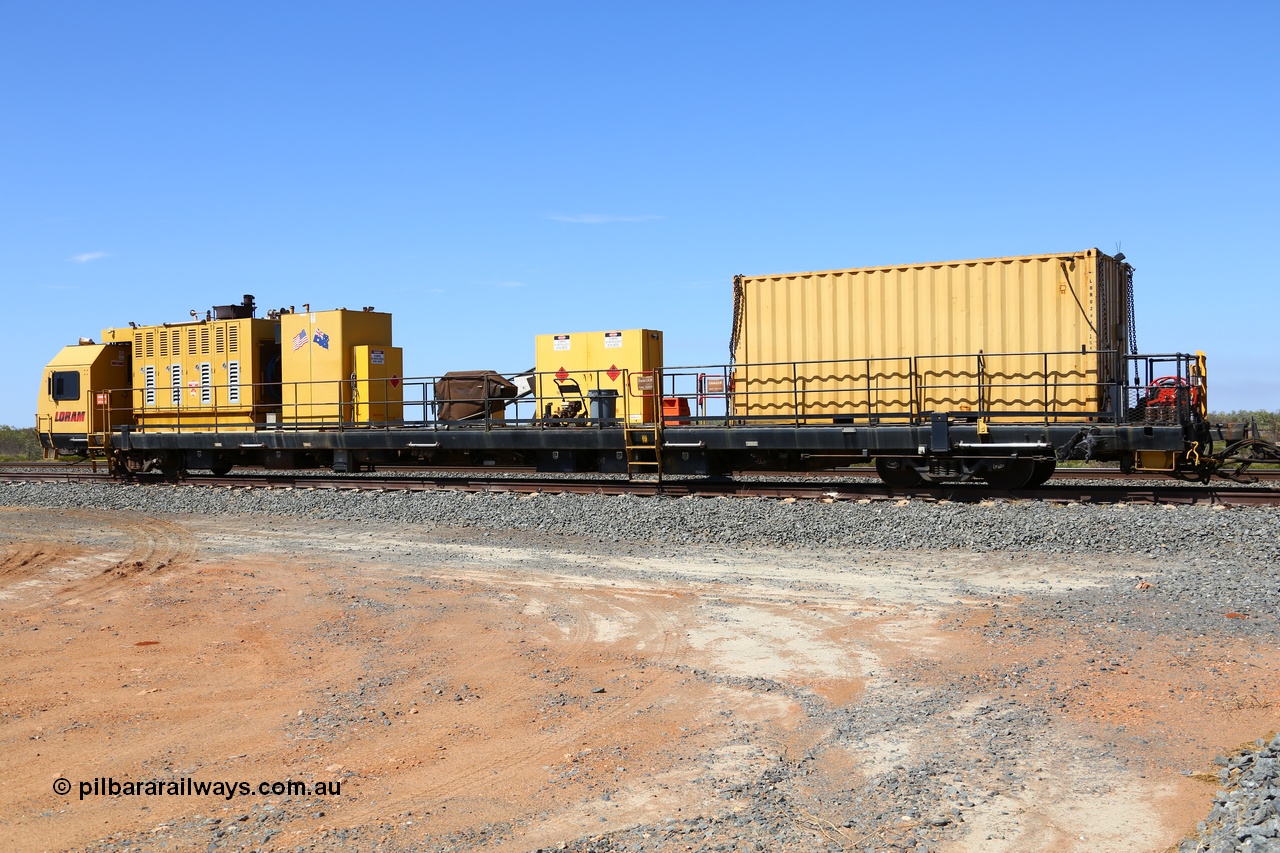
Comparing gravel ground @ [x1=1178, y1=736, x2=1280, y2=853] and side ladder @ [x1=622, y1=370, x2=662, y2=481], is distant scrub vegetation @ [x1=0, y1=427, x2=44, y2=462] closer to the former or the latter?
side ladder @ [x1=622, y1=370, x2=662, y2=481]

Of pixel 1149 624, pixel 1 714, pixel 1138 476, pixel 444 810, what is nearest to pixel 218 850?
pixel 444 810

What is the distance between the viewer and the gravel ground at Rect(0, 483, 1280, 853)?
15.1 ft

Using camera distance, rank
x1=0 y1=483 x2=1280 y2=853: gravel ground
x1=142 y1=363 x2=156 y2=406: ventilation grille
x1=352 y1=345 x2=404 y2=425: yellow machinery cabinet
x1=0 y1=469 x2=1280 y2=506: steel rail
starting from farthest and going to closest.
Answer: x1=142 y1=363 x2=156 y2=406: ventilation grille, x1=352 y1=345 x2=404 y2=425: yellow machinery cabinet, x1=0 y1=469 x2=1280 y2=506: steel rail, x1=0 y1=483 x2=1280 y2=853: gravel ground

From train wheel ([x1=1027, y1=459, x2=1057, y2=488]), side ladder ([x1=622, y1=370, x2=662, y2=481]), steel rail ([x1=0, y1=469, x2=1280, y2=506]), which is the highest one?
side ladder ([x1=622, y1=370, x2=662, y2=481])

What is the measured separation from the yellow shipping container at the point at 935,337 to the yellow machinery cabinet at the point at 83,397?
13777mm

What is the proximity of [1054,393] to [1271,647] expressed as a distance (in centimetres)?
794

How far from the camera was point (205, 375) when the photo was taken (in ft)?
71.7

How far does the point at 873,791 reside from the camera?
499cm

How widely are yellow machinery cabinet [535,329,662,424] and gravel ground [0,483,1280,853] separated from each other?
2.40m

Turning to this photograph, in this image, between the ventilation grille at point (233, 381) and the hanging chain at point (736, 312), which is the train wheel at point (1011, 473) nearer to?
the hanging chain at point (736, 312)

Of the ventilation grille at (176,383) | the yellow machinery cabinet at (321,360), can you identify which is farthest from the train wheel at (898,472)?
the ventilation grille at (176,383)

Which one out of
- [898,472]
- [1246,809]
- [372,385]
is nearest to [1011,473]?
[898,472]

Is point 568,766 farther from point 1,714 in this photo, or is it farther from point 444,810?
point 1,714

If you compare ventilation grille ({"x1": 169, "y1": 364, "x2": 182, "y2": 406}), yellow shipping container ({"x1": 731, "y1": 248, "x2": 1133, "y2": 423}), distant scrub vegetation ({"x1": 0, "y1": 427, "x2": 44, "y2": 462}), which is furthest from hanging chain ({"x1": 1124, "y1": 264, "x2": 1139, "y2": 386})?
distant scrub vegetation ({"x1": 0, "y1": 427, "x2": 44, "y2": 462})
